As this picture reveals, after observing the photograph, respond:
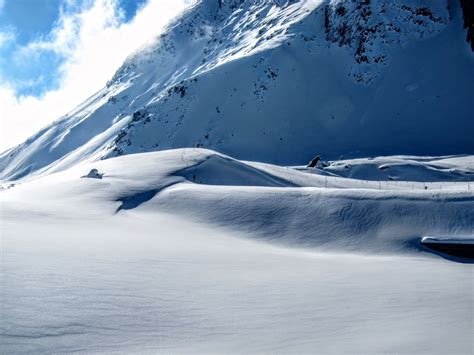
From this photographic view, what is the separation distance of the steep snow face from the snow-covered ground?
185ft

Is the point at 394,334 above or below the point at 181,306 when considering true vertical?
below

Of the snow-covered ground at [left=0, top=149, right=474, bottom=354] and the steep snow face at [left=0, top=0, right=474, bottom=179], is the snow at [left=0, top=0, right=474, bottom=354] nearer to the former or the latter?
the snow-covered ground at [left=0, top=149, right=474, bottom=354]

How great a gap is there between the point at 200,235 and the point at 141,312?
6.90 meters

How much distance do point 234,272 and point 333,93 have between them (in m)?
77.1

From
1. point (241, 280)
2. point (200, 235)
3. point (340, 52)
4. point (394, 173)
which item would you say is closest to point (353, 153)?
point (394, 173)

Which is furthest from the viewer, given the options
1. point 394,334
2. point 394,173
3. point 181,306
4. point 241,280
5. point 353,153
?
point 353,153

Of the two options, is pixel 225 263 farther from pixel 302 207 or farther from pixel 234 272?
pixel 302 207

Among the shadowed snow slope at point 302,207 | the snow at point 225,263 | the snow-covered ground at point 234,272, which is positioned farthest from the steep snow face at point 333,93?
the snow-covered ground at point 234,272

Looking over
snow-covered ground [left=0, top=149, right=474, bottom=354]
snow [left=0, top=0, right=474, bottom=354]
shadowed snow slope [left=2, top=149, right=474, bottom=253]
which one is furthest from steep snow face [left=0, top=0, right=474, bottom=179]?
snow-covered ground [left=0, top=149, right=474, bottom=354]

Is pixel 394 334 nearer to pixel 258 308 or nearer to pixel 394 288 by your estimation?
pixel 258 308

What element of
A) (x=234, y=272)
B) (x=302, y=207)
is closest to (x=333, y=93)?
(x=302, y=207)

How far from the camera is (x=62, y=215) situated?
1228cm

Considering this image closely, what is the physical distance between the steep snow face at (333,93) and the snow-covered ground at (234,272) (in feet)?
185

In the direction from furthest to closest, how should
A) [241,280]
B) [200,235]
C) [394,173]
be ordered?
[394,173], [200,235], [241,280]
